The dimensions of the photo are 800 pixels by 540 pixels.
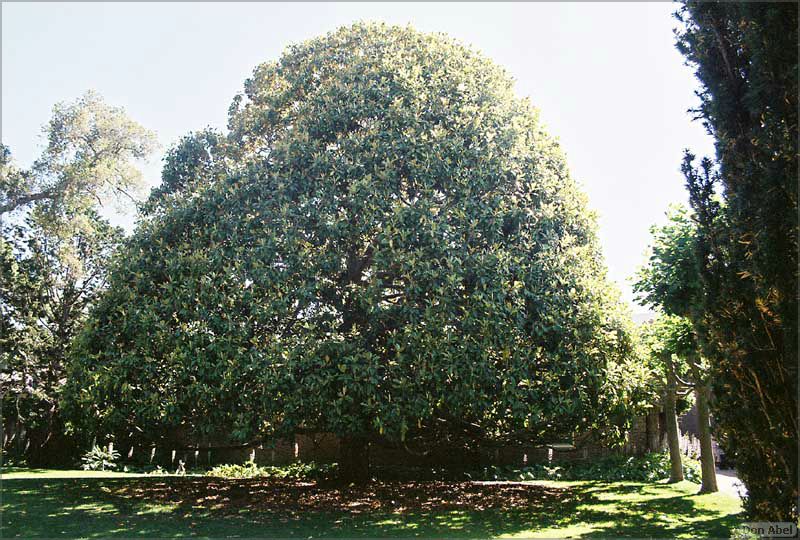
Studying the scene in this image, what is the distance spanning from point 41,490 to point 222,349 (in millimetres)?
5323

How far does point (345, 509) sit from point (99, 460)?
8.92 m

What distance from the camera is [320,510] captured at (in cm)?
821

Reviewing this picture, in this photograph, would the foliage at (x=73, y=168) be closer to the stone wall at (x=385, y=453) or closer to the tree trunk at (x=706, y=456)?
the stone wall at (x=385, y=453)

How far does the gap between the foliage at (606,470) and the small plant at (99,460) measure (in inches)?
359

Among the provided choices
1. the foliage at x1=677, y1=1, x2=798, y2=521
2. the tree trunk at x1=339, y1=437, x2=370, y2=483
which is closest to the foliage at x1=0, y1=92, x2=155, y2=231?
the tree trunk at x1=339, y1=437, x2=370, y2=483

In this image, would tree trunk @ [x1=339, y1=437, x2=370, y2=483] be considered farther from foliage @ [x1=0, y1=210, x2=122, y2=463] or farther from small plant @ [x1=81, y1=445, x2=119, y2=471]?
foliage @ [x1=0, y1=210, x2=122, y2=463]

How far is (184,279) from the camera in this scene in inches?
322

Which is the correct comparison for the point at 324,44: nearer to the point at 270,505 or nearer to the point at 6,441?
the point at 270,505

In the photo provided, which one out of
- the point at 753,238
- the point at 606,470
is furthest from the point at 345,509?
the point at 606,470

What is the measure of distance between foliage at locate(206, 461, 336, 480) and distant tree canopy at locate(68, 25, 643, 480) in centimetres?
434

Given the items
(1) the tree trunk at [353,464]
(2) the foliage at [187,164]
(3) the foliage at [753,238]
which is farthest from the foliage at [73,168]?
(3) the foliage at [753,238]

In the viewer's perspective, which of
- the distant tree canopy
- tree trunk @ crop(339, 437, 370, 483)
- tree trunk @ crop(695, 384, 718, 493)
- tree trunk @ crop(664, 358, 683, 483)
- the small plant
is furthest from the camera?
the small plant

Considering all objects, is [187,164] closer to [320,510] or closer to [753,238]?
[320,510]

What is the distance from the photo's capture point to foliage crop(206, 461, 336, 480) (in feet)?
41.6
